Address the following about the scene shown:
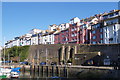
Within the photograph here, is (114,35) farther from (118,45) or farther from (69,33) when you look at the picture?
(69,33)

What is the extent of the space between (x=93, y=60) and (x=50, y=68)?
6.74 metres

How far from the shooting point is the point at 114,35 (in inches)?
1316

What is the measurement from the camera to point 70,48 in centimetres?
3591

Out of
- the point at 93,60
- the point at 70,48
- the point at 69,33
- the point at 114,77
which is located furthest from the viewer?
the point at 69,33

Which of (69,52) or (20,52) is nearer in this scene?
(69,52)

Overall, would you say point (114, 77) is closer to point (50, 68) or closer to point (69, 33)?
point (50, 68)

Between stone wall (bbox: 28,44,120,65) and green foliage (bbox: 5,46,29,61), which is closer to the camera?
stone wall (bbox: 28,44,120,65)

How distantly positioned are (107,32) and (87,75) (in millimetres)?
12970

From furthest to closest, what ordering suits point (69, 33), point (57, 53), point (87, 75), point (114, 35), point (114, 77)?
point (69, 33)
point (57, 53)
point (114, 35)
point (87, 75)
point (114, 77)

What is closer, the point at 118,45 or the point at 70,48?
the point at 118,45

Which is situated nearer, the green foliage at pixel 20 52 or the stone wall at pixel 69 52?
the stone wall at pixel 69 52

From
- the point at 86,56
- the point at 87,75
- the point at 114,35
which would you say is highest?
the point at 114,35

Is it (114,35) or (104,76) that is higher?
(114,35)

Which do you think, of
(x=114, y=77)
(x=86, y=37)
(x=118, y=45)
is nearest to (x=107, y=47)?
(x=118, y=45)
